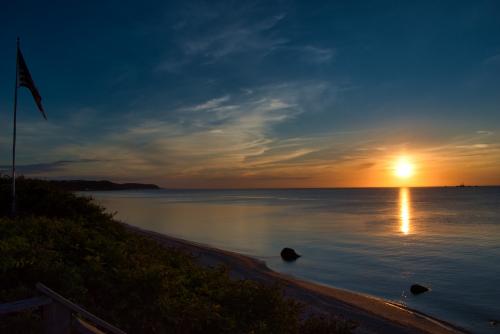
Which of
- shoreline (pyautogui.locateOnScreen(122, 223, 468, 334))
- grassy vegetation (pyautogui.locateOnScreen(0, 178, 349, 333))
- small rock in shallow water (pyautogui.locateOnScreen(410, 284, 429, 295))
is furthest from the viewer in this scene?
small rock in shallow water (pyautogui.locateOnScreen(410, 284, 429, 295))

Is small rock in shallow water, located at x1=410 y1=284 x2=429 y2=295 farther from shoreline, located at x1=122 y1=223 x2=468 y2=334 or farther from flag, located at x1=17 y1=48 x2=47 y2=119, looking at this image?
flag, located at x1=17 y1=48 x2=47 y2=119

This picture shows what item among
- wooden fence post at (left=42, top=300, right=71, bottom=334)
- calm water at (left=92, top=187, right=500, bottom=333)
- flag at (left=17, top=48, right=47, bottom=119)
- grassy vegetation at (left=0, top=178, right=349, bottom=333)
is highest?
flag at (left=17, top=48, right=47, bottom=119)

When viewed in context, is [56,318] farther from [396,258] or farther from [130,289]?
[396,258]

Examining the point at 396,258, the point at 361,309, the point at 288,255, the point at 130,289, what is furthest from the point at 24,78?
the point at 396,258

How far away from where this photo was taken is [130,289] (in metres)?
8.12

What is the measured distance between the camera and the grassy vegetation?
7.45 metres

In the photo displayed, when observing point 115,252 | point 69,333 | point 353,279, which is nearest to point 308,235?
point 353,279

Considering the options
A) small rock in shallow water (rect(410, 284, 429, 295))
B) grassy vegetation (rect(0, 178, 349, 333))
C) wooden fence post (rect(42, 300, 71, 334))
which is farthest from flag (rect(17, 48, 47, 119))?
small rock in shallow water (rect(410, 284, 429, 295))

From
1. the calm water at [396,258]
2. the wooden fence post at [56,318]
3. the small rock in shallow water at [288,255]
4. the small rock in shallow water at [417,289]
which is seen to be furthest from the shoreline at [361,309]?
the small rock in shallow water at [288,255]

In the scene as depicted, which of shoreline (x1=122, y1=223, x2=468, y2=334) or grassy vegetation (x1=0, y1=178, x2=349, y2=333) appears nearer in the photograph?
grassy vegetation (x1=0, y1=178, x2=349, y2=333)

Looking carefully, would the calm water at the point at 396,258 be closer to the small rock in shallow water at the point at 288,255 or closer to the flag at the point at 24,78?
the small rock in shallow water at the point at 288,255

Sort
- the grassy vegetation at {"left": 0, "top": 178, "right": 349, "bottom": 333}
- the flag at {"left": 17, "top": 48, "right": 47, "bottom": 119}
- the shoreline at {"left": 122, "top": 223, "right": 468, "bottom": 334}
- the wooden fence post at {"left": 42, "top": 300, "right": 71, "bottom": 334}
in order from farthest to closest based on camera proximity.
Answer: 1. the shoreline at {"left": 122, "top": 223, "right": 468, "bottom": 334}
2. the flag at {"left": 17, "top": 48, "right": 47, "bottom": 119}
3. the grassy vegetation at {"left": 0, "top": 178, "right": 349, "bottom": 333}
4. the wooden fence post at {"left": 42, "top": 300, "right": 71, "bottom": 334}

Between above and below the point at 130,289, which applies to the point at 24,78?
above

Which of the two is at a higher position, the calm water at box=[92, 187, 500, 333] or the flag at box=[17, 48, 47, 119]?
the flag at box=[17, 48, 47, 119]
